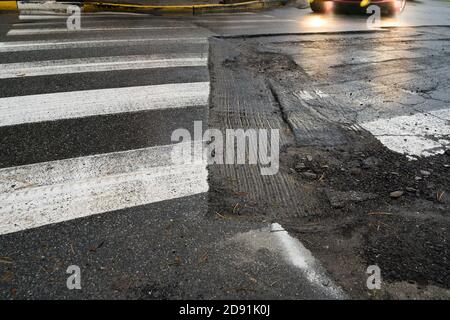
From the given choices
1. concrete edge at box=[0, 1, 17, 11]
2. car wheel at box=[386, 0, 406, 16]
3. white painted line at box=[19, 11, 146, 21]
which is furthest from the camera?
car wheel at box=[386, 0, 406, 16]

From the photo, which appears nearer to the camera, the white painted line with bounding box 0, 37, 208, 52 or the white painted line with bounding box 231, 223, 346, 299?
the white painted line with bounding box 231, 223, 346, 299

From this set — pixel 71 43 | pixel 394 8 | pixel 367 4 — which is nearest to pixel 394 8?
pixel 394 8

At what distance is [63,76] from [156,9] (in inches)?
260

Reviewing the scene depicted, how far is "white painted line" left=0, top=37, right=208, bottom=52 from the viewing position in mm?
6215

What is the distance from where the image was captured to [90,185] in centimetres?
286

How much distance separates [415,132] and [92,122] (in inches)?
130

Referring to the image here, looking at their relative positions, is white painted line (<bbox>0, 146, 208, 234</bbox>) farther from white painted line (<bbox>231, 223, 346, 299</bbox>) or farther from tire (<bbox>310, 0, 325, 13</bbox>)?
tire (<bbox>310, 0, 325, 13</bbox>)

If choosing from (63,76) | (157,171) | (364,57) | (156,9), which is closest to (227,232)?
(157,171)

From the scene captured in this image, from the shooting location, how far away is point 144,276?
Result: 204 centimetres

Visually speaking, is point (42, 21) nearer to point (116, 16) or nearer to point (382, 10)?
point (116, 16)

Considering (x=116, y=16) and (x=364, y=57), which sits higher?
(x=116, y=16)

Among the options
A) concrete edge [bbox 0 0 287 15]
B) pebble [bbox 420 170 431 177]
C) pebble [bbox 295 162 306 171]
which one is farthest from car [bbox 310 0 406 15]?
pebble [bbox 295 162 306 171]

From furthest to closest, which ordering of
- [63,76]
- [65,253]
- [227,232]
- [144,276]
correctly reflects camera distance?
[63,76] < [227,232] < [65,253] < [144,276]
